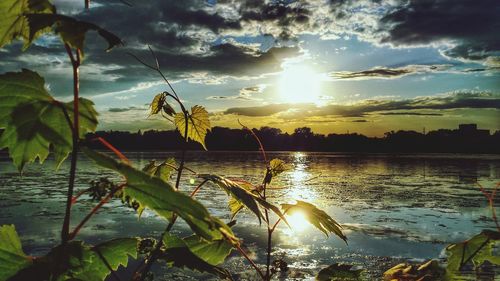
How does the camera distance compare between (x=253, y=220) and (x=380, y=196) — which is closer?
(x=253, y=220)

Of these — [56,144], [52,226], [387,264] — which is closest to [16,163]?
[56,144]

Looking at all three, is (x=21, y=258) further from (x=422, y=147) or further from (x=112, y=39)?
(x=422, y=147)

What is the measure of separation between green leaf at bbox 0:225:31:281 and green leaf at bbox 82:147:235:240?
0.26m

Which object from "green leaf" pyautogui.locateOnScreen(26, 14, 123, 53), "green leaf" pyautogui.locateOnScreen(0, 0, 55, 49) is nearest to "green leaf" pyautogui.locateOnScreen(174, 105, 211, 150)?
"green leaf" pyautogui.locateOnScreen(0, 0, 55, 49)

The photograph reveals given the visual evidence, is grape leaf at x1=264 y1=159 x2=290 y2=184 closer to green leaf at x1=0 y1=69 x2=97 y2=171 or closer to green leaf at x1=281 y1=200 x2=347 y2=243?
green leaf at x1=281 y1=200 x2=347 y2=243

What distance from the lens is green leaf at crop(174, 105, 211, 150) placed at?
129cm

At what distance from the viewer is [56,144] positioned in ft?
2.47

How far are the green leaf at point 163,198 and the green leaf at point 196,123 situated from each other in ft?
2.15

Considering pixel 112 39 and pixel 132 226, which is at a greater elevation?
pixel 112 39

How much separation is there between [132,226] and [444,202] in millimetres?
11385

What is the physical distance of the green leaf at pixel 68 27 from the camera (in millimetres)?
570

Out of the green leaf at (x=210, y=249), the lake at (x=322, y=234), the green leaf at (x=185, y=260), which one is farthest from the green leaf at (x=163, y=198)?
the lake at (x=322, y=234)

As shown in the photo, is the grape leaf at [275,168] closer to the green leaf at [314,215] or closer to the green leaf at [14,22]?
the green leaf at [314,215]

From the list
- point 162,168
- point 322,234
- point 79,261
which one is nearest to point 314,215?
point 162,168
